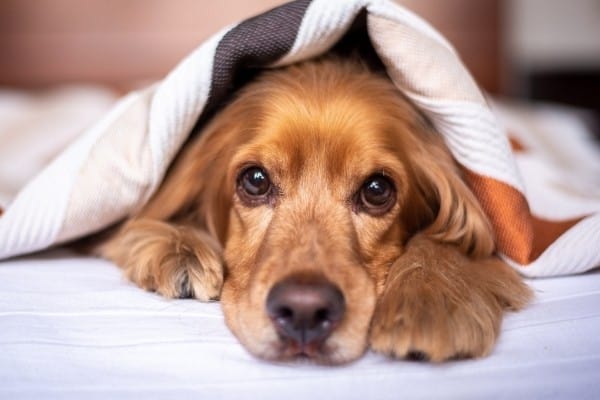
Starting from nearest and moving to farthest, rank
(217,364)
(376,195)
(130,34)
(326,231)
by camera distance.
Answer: (217,364) → (326,231) → (376,195) → (130,34)

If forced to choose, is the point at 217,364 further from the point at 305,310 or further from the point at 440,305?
the point at 440,305

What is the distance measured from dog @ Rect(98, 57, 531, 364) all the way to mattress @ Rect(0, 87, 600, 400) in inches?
1.6

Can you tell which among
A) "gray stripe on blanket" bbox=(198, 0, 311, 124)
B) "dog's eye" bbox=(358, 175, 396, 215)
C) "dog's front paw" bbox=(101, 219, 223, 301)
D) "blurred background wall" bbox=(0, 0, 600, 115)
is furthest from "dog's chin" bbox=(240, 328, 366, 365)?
"blurred background wall" bbox=(0, 0, 600, 115)

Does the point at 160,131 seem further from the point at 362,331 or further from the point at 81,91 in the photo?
the point at 81,91

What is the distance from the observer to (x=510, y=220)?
1.62 meters

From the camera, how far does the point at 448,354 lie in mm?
1224

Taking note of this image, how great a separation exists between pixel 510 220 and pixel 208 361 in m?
0.82

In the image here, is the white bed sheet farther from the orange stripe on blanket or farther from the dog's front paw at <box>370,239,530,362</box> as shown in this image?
the orange stripe on blanket

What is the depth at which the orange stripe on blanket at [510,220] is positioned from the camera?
1.61 m

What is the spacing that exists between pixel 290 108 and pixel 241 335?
64 cm

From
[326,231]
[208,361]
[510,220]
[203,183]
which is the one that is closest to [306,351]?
[208,361]

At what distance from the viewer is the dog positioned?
1277mm

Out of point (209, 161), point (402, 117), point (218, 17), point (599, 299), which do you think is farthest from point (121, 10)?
point (599, 299)

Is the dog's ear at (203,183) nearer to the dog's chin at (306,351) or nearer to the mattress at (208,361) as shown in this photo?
the mattress at (208,361)
